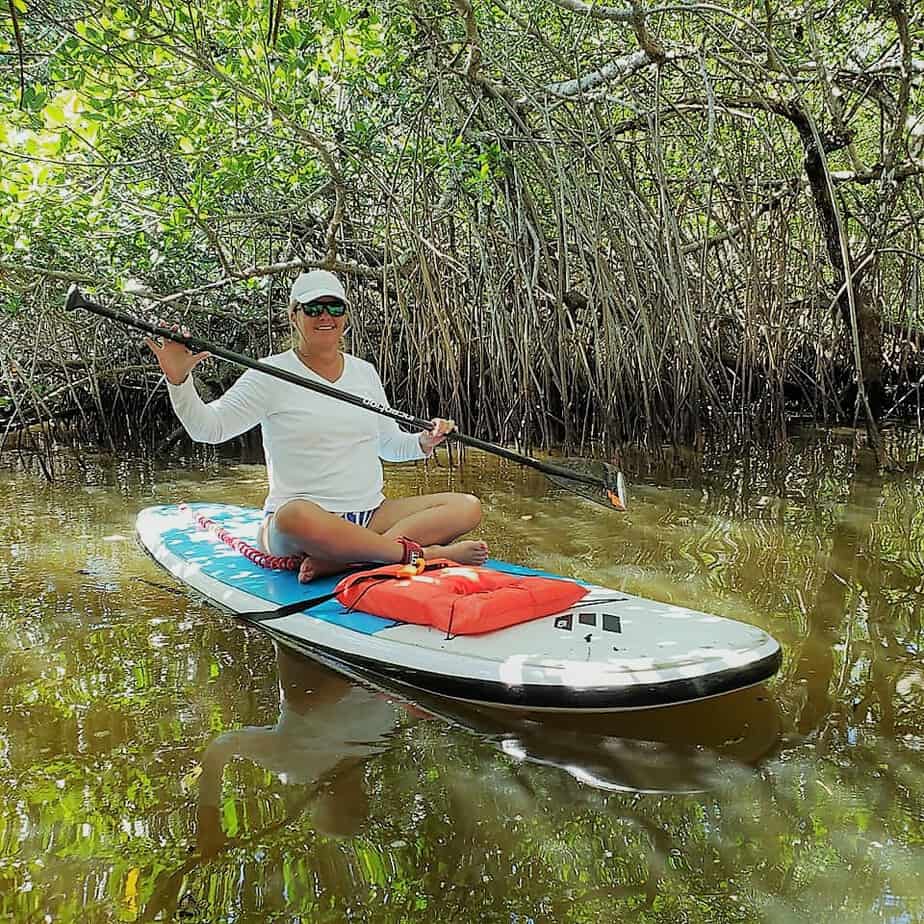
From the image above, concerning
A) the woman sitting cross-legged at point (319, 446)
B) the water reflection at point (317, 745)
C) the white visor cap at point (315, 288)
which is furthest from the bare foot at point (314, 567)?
the white visor cap at point (315, 288)

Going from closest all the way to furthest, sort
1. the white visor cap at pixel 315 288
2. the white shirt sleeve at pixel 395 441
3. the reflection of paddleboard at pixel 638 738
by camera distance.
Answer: the reflection of paddleboard at pixel 638 738
the white visor cap at pixel 315 288
the white shirt sleeve at pixel 395 441

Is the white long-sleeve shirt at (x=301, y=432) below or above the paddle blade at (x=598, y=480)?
above

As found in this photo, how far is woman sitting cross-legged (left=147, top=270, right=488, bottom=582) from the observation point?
2.78 m

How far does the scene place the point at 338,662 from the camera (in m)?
2.57

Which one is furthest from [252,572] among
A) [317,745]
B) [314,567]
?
[317,745]

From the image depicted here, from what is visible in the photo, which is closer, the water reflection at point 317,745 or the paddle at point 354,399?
the water reflection at point 317,745

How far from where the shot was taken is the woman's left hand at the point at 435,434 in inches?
120

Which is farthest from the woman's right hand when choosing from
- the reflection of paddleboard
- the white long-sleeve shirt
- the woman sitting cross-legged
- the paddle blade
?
the paddle blade

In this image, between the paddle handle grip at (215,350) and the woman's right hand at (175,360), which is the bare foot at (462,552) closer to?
the paddle handle grip at (215,350)

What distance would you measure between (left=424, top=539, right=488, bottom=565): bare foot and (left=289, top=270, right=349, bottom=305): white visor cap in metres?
0.78

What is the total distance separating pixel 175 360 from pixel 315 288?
0.44 m

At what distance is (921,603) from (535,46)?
292 cm

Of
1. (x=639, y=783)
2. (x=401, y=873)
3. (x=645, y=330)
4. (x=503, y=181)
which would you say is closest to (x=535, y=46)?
(x=503, y=181)

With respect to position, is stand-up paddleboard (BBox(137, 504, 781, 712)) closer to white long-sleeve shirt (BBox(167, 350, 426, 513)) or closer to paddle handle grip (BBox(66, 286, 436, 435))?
white long-sleeve shirt (BBox(167, 350, 426, 513))
